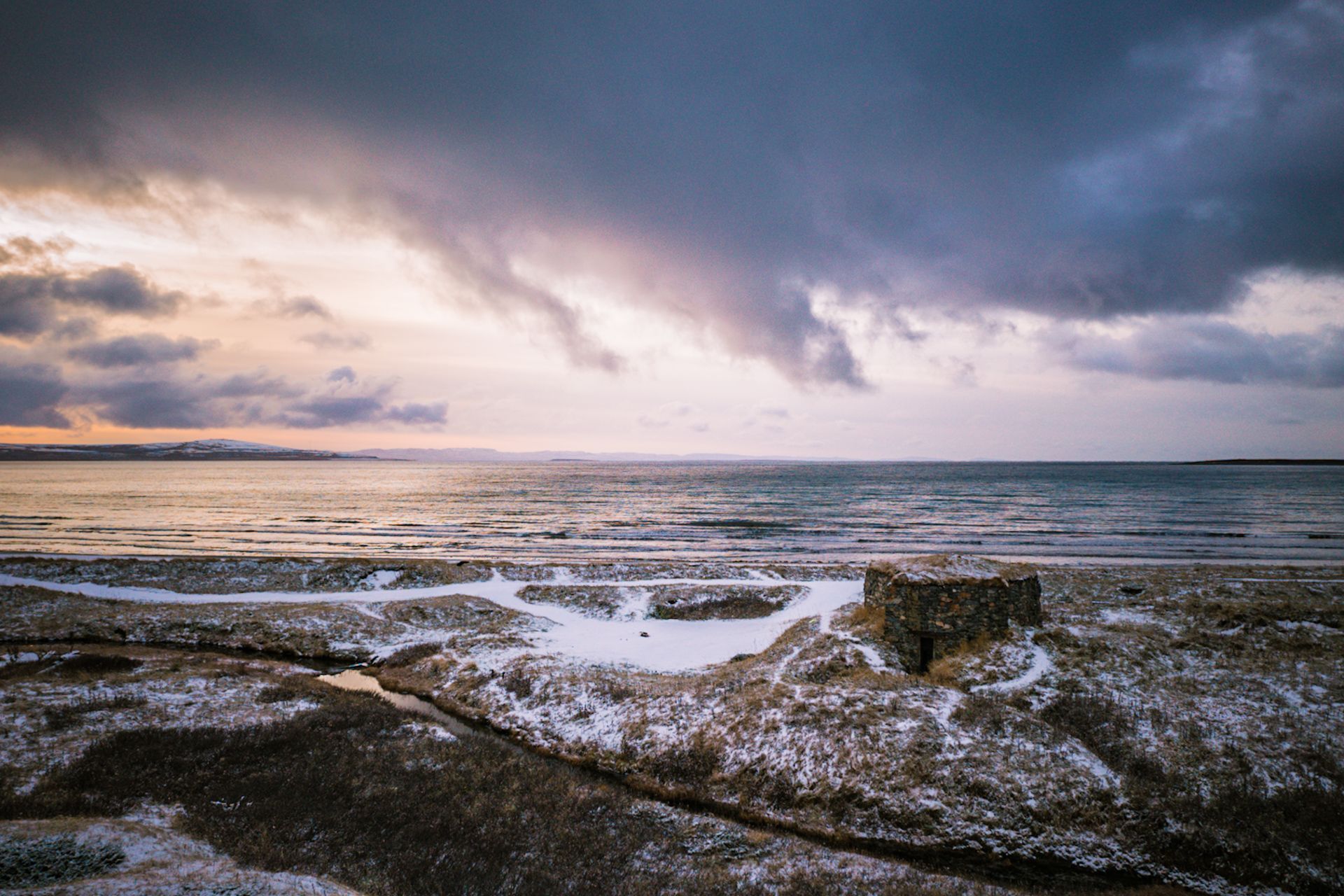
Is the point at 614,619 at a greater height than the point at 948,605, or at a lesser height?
lesser

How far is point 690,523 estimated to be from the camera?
73250 mm

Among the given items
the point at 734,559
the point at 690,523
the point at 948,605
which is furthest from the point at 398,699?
the point at 690,523

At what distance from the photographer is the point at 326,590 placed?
3622cm

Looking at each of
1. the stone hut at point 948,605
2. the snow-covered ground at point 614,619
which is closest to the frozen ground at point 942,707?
the snow-covered ground at point 614,619

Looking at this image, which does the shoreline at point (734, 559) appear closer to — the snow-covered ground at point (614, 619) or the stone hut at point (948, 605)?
the snow-covered ground at point (614, 619)

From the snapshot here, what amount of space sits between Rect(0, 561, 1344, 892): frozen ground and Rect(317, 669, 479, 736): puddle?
1.77 ft

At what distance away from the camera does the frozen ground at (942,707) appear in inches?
511

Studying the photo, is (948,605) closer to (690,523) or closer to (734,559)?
(734,559)

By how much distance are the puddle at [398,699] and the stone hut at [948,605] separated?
56.2 ft

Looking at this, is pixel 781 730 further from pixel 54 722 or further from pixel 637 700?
pixel 54 722

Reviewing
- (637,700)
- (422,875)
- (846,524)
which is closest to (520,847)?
(422,875)

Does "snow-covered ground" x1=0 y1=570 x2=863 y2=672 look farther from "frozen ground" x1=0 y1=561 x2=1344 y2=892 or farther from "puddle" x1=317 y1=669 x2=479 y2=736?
"puddle" x1=317 y1=669 x2=479 y2=736

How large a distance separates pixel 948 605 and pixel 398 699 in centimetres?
2264

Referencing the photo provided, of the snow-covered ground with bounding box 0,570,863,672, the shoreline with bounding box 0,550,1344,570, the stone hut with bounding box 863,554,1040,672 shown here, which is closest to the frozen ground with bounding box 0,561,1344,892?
the snow-covered ground with bounding box 0,570,863,672
